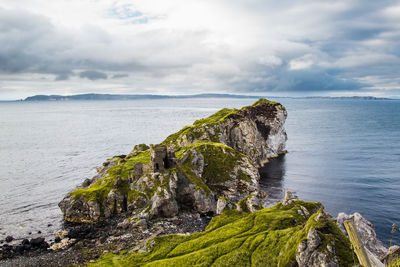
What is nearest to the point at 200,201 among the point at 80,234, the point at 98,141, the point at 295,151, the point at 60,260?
the point at 80,234

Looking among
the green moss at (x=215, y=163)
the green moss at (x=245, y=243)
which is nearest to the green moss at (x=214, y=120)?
the green moss at (x=215, y=163)

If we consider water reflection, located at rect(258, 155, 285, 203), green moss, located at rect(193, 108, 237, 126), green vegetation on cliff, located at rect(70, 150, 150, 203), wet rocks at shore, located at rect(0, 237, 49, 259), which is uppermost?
A: green moss, located at rect(193, 108, 237, 126)

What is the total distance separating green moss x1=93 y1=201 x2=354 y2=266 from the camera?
2161cm

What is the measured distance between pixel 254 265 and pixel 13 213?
5247cm

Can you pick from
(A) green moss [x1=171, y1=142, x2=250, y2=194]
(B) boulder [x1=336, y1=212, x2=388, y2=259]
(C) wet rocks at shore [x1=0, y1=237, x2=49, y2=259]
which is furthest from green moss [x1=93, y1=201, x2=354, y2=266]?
(A) green moss [x1=171, y1=142, x2=250, y2=194]

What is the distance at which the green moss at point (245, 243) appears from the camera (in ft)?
70.9

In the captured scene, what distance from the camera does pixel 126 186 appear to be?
54.0m

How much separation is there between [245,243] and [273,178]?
157ft

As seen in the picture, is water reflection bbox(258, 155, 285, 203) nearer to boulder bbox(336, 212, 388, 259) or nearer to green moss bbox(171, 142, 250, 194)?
green moss bbox(171, 142, 250, 194)

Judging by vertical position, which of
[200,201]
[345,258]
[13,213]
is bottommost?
[13,213]

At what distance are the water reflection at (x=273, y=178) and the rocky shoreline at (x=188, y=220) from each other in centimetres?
328

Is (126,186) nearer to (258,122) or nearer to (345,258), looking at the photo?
(345,258)

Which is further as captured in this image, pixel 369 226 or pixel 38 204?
pixel 38 204

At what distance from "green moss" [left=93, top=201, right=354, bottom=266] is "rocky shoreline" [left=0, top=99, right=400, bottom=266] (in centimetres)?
10
